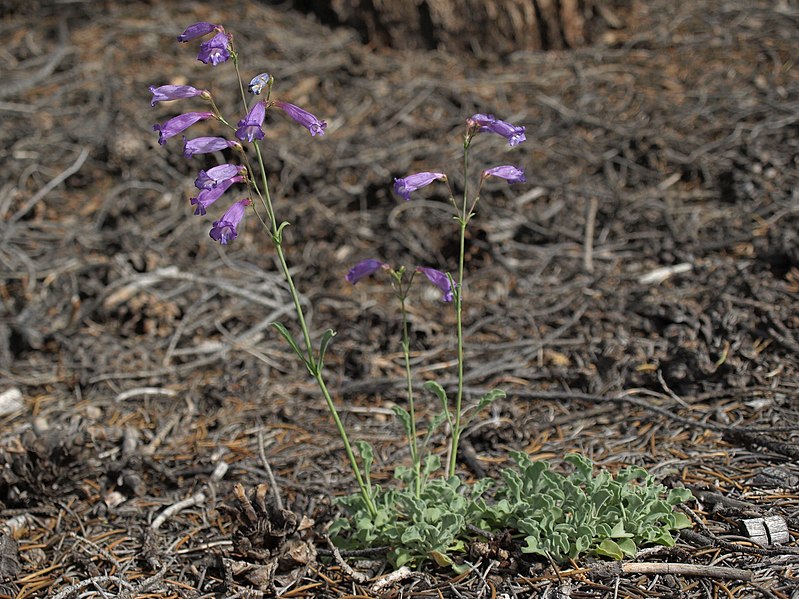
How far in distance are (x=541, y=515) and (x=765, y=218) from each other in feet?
8.94

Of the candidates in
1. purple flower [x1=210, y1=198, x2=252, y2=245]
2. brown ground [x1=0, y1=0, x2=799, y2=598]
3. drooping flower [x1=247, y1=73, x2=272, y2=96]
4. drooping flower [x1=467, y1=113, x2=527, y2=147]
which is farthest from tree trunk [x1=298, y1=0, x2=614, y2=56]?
purple flower [x1=210, y1=198, x2=252, y2=245]

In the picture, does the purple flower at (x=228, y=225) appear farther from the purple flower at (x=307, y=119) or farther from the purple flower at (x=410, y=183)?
the purple flower at (x=410, y=183)

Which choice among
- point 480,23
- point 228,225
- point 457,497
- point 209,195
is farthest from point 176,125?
point 480,23

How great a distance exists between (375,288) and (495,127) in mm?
2238

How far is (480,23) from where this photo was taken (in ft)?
20.3

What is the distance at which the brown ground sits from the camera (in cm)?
299

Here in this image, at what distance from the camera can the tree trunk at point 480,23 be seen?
241 inches

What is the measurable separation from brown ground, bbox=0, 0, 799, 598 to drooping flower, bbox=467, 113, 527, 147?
1.36 meters

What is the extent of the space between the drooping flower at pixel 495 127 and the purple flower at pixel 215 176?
0.71 m

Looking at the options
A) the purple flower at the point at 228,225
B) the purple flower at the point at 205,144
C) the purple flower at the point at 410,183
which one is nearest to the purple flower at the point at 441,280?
the purple flower at the point at 410,183

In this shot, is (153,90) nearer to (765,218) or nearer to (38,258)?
(38,258)

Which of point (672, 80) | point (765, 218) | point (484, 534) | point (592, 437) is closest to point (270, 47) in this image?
point (672, 80)

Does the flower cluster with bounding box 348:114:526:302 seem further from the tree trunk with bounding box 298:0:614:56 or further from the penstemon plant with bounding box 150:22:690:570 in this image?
the tree trunk with bounding box 298:0:614:56

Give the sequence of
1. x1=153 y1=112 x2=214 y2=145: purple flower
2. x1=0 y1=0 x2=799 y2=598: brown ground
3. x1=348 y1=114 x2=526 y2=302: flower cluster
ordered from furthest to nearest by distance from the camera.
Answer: x1=0 y1=0 x2=799 y2=598: brown ground, x1=348 y1=114 x2=526 y2=302: flower cluster, x1=153 y1=112 x2=214 y2=145: purple flower
